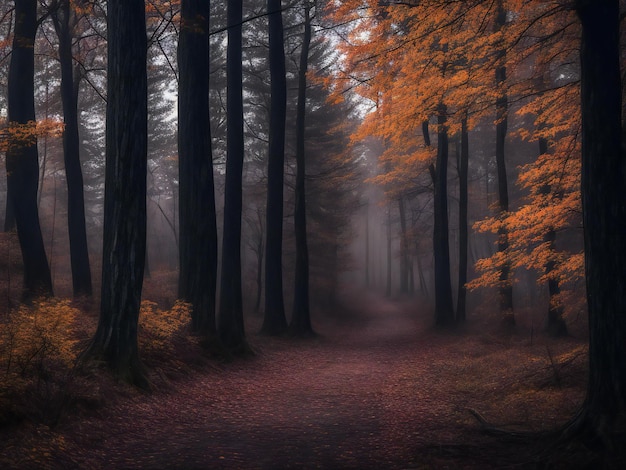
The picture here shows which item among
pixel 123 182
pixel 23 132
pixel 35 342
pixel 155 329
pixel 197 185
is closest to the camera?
pixel 35 342

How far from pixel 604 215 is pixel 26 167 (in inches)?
564

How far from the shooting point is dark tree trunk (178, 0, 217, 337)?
12.3 metres

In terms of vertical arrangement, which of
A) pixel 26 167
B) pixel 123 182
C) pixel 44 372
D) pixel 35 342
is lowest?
pixel 44 372

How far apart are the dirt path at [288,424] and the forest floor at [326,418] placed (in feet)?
0.06

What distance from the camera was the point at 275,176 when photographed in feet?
61.4

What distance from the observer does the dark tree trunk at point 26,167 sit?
549 inches

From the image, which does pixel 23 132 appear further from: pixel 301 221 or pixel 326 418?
pixel 301 221

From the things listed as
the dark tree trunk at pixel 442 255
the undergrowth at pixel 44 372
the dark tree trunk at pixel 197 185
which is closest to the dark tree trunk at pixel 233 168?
the dark tree trunk at pixel 197 185

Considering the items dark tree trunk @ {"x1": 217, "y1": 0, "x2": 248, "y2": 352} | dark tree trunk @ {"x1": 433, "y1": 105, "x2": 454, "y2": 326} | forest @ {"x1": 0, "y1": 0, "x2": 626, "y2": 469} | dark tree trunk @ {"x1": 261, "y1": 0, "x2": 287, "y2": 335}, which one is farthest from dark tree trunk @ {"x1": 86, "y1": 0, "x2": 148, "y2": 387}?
dark tree trunk @ {"x1": 433, "y1": 105, "x2": 454, "y2": 326}

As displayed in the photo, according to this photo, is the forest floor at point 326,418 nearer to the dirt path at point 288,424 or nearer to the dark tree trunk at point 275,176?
the dirt path at point 288,424

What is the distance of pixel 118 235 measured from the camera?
338 inches

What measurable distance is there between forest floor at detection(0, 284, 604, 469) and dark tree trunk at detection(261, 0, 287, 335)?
4854 mm

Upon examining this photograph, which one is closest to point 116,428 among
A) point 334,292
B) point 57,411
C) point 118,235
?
point 57,411

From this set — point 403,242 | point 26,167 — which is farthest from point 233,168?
point 403,242
